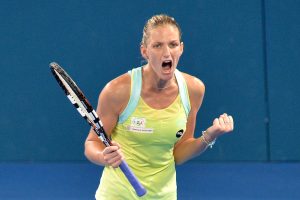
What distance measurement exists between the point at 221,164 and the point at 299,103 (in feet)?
3.04

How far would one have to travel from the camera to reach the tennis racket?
2957 millimetres

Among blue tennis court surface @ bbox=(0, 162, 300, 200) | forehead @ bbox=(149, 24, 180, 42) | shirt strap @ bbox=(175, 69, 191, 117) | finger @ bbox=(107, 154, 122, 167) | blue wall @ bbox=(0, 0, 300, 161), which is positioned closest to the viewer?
finger @ bbox=(107, 154, 122, 167)

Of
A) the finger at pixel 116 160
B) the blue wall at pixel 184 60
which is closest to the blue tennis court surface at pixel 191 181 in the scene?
the blue wall at pixel 184 60

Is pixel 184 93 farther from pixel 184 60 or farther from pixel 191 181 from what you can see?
pixel 184 60

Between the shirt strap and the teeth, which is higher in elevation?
the teeth

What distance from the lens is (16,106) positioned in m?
6.82

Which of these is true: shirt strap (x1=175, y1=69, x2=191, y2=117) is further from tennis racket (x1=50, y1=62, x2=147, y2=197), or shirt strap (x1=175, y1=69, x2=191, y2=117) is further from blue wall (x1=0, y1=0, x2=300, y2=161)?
blue wall (x1=0, y1=0, x2=300, y2=161)

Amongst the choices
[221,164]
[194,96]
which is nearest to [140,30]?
[221,164]

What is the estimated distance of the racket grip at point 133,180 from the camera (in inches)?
116

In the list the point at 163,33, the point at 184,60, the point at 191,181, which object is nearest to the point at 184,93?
the point at 163,33

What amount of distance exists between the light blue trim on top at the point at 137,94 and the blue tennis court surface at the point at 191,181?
2.33 metres

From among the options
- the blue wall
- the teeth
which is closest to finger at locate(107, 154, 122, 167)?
the teeth

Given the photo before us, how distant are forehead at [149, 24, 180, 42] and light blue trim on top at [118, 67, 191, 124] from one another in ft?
0.65

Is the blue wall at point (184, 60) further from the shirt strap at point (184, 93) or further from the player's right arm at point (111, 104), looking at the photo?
the player's right arm at point (111, 104)
